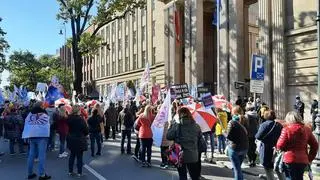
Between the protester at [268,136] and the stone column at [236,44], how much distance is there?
21215mm

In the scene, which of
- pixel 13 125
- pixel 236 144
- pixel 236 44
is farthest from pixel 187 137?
pixel 236 44

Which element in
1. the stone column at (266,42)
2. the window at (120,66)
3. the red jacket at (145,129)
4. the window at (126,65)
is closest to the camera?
the red jacket at (145,129)

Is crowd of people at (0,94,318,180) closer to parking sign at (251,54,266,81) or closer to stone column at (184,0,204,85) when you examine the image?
parking sign at (251,54,266,81)

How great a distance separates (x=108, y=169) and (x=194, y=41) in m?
25.0

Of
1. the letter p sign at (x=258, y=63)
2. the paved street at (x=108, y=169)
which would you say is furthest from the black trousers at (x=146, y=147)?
the letter p sign at (x=258, y=63)

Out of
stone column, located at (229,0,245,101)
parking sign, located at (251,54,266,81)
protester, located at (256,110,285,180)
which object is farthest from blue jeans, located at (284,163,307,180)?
stone column, located at (229,0,245,101)

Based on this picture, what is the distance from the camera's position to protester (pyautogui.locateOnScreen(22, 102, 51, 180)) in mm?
10945

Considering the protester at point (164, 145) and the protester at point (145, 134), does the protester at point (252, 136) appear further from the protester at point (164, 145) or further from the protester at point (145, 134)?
the protester at point (145, 134)

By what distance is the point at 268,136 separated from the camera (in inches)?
365

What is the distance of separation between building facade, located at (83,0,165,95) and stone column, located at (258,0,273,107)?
60.7 feet

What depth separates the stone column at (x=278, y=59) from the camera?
25500 millimetres

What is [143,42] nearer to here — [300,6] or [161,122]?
[300,6]

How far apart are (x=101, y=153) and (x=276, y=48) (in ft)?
42.9

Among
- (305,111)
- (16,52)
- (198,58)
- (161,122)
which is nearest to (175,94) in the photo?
(161,122)
